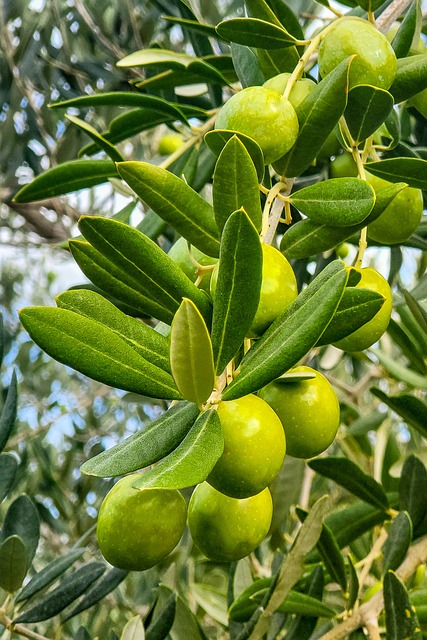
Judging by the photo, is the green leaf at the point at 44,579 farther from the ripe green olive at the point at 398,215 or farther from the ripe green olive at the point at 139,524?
the ripe green olive at the point at 398,215

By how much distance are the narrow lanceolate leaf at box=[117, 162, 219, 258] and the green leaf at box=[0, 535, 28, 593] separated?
0.64 metres

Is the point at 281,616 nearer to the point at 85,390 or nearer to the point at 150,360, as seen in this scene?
the point at 150,360

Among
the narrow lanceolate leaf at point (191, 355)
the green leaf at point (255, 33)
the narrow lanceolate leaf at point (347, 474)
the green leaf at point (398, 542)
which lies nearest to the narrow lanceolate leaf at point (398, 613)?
the green leaf at point (398, 542)

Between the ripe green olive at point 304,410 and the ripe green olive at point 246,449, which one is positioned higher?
the ripe green olive at point 246,449

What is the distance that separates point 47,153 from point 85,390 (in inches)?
68.1

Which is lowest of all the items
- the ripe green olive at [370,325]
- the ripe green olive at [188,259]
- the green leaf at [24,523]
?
the green leaf at [24,523]

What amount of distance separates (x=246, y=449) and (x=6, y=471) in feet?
2.51

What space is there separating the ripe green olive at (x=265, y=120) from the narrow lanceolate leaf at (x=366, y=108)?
0.28ft

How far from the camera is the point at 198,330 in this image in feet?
2.32

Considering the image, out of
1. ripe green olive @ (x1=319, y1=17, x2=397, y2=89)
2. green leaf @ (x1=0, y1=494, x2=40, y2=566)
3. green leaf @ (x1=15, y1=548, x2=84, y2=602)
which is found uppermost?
ripe green olive @ (x1=319, y1=17, x2=397, y2=89)

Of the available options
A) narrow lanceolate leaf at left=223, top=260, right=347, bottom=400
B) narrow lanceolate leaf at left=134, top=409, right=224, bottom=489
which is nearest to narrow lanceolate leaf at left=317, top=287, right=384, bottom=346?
narrow lanceolate leaf at left=223, top=260, right=347, bottom=400

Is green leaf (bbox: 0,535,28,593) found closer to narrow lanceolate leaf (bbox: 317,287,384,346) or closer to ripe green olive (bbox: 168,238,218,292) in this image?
ripe green olive (bbox: 168,238,218,292)

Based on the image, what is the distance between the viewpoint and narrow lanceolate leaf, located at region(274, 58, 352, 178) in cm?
91

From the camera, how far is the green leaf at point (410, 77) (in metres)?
1.05
